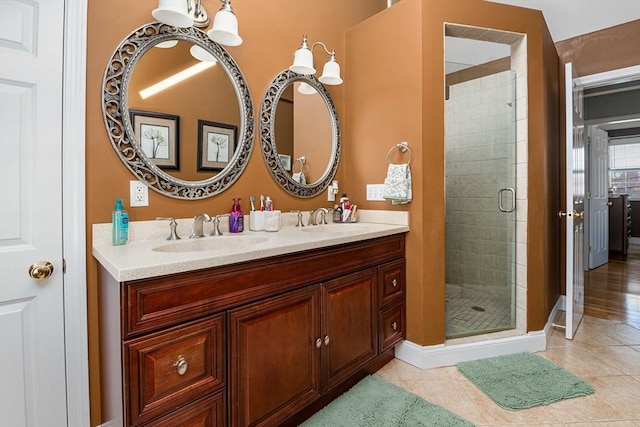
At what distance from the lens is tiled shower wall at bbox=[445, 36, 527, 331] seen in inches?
92.8

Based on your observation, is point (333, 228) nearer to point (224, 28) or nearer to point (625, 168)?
point (224, 28)

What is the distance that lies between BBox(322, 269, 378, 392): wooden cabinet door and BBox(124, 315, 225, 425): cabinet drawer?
576 millimetres

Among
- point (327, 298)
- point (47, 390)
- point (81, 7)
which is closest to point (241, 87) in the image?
point (81, 7)

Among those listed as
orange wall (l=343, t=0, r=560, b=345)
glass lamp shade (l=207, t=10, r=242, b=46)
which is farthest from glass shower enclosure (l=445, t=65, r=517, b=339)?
glass lamp shade (l=207, t=10, r=242, b=46)

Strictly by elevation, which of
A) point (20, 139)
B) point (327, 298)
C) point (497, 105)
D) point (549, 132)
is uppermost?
point (497, 105)

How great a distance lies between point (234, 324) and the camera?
1.25 meters

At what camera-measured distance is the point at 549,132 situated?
2615 millimetres

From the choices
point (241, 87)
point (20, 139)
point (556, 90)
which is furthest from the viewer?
point (556, 90)

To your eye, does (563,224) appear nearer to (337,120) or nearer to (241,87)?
(337,120)

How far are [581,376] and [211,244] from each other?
2283 millimetres

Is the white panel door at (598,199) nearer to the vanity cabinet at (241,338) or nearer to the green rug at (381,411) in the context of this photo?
the green rug at (381,411)

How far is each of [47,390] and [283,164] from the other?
61.8 inches

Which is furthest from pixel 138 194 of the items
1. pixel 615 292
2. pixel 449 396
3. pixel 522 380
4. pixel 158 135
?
pixel 615 292

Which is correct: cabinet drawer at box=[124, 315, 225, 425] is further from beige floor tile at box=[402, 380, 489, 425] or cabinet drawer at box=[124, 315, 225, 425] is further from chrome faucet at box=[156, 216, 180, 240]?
beige floor tile at box=[402, 380, 489, 425]
